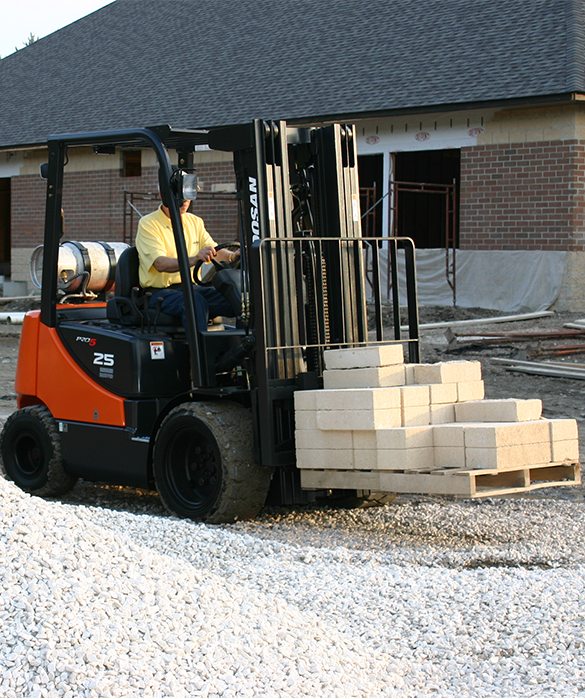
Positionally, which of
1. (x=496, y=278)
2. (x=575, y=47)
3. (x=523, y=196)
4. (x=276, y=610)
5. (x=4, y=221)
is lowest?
(x=276, y=610)

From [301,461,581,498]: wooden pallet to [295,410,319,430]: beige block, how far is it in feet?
0.99

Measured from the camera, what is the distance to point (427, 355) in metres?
16.9

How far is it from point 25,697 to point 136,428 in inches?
163

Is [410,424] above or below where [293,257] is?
A: below

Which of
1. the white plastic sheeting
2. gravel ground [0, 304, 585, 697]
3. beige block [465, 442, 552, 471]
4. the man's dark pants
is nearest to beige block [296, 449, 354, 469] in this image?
gravel ground [0, 304, 585, 697]

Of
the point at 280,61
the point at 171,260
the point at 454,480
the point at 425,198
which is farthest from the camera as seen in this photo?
the point at 425,198

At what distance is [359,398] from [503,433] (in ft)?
2.95

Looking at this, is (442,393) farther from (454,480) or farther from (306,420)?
(306,420)

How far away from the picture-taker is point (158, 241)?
886 centimetres

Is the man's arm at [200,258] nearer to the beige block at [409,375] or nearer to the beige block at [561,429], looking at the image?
the beige block at [409,375]

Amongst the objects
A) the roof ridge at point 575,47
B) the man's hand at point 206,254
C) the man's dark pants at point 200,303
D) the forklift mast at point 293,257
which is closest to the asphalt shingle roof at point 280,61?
the roof ridge at point 575,47

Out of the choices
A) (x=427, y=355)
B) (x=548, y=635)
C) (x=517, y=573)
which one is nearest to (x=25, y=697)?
(x=548, y=635)

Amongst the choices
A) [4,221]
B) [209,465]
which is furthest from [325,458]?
[4,221]

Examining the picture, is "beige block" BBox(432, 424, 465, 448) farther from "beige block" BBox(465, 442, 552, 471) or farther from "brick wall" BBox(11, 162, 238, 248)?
"brick wall" BBox(11, 162, 238, 248)
